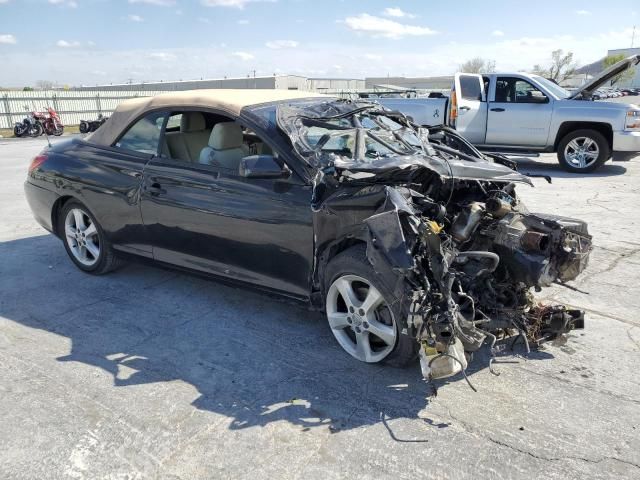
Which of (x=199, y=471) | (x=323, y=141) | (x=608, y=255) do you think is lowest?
(x=199, y=471)

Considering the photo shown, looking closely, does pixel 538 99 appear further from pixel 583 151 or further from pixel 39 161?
pixel 39 161

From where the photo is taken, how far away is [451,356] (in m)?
3.04

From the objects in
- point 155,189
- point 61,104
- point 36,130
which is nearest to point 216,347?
point 155,189

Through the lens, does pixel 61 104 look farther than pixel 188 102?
Yes

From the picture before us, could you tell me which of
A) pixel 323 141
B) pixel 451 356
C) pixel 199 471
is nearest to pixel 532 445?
pixel 451 356

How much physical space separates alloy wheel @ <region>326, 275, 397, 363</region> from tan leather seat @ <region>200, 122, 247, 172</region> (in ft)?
4.83

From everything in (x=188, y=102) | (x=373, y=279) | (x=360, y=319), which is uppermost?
(x=188, y=102)

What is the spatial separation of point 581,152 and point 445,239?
906 centimetres

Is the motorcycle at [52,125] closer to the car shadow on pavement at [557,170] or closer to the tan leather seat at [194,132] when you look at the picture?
the car shadow on pavement at [557,170]

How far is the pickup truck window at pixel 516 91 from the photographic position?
11.3 meters

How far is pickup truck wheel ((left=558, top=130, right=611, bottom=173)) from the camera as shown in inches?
421

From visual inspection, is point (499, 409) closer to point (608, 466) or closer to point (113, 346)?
point (608, 466)

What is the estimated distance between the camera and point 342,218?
11.4ft

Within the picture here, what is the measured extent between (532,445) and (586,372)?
937 millimetres
